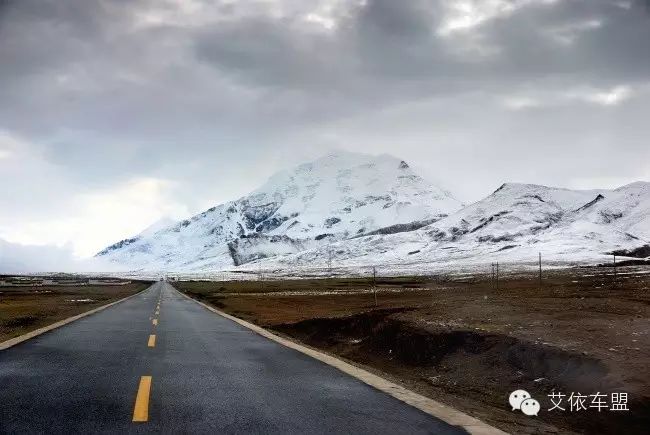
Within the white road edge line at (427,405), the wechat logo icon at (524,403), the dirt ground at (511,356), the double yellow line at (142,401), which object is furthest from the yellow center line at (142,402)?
the wechat logo icon at (524,403)

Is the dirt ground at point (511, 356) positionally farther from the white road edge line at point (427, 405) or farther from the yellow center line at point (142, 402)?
the yellow center line at point (142, 402)

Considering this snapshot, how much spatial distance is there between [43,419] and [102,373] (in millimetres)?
3523

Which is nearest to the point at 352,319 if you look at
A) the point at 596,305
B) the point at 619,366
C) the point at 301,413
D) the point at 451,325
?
the point at 451,325

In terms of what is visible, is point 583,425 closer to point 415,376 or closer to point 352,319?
point 415,376

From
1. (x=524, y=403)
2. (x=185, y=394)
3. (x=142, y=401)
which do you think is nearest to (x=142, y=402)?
(x=142, y=401)

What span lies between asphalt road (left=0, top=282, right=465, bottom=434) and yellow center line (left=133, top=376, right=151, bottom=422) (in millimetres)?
16

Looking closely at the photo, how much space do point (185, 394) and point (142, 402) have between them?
33.3 inches

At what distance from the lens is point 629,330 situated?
50.7 ft

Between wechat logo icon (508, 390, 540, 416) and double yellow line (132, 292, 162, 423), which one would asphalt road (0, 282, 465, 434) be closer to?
double yellow line (132, 292, 162, 423)

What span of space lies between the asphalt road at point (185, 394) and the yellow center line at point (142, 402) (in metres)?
0.02

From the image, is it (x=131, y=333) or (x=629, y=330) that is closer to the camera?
(x=629, y=330)

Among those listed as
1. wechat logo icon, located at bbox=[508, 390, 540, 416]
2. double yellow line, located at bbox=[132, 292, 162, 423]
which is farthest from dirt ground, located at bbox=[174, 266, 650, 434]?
double yellow line, located at bbox=[132, 292, 162, 423]

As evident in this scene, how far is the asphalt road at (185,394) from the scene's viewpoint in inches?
259

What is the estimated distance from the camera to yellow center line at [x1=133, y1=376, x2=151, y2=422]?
6784mm
